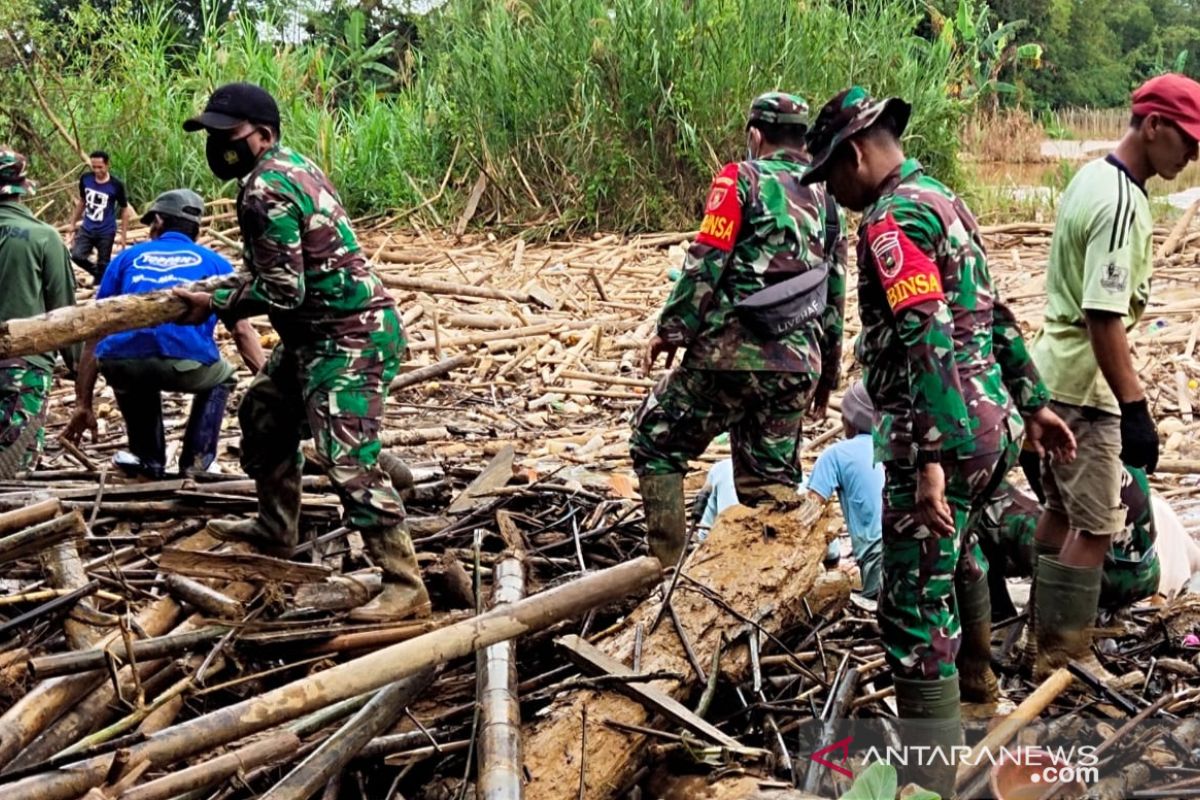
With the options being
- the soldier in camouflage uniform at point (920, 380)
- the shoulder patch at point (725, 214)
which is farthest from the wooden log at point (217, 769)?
the shoulder patch at point (725, 214)

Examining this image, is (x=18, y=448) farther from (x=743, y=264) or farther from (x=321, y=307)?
(x=743, y=264)

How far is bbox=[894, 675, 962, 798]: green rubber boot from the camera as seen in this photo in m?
3.44

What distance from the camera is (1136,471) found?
4.55m

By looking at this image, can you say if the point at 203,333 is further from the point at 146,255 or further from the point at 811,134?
the point at 811,134

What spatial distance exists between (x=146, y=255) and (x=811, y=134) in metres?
3.50

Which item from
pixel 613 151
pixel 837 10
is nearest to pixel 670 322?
pixel 613 151

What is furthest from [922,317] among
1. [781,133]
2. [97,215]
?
[97,215]

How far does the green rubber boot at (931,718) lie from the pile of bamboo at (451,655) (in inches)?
5.1

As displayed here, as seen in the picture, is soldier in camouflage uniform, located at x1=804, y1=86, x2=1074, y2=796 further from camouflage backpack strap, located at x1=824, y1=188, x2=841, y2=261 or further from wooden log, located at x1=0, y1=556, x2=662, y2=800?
camouflage backpack strap, located at x1=824, y1=188, x2=841, y2=261

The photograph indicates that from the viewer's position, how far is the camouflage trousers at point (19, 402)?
5.95 meters

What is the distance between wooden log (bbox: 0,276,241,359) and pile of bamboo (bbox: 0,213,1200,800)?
1.90 ft

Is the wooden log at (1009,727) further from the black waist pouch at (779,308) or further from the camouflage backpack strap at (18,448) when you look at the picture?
the camouflage backpack strap at (18,448)

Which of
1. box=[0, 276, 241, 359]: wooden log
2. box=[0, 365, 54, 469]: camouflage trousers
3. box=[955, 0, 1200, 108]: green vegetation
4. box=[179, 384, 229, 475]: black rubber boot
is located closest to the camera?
Result: box=[0, 276, 241, 359]: wooden log

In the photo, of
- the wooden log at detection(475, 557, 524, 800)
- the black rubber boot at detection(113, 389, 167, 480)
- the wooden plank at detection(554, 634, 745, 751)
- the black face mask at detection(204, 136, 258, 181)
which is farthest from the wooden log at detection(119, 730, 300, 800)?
the black rubber boot at detection(113, 389, 167, 480)
